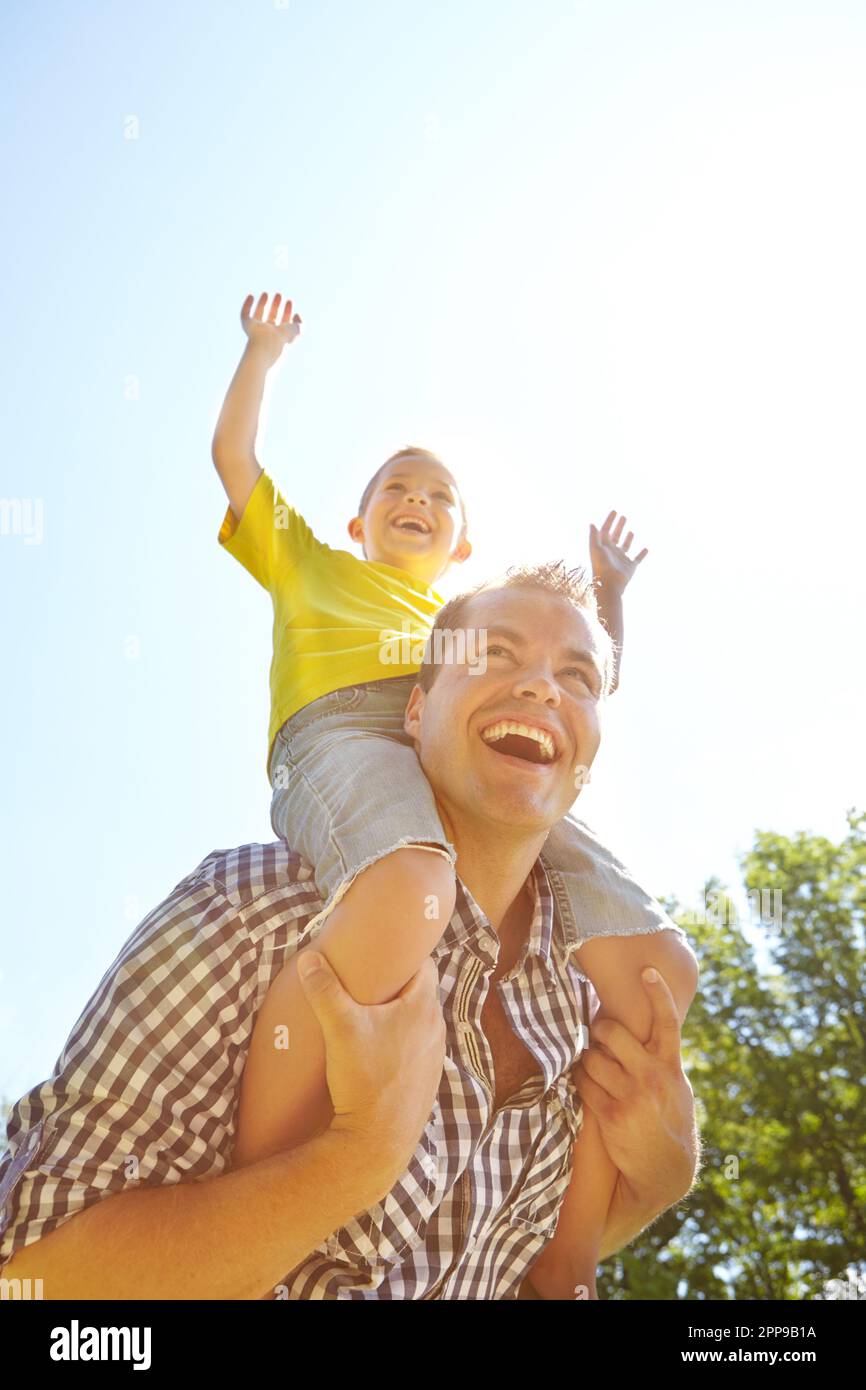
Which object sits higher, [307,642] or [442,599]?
[442,599]

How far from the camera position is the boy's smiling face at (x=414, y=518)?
181 inches

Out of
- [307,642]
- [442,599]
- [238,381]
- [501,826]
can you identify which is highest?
[238,381]

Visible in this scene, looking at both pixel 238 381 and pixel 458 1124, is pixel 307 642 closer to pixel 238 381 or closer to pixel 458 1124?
pixel 238 381

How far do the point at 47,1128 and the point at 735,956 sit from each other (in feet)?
56.6

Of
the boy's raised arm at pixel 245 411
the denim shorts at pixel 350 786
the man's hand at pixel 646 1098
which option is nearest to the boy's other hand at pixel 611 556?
the denim shorts at pixel 350 786

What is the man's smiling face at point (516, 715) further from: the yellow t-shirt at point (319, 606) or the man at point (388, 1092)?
the yellow t-shirt at point (319, 606)

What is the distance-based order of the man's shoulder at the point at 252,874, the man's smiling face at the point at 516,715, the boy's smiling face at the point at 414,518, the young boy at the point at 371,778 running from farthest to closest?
1. the boy's smiling face at the point at 414,518
2. the man's smiling face at the point at 516,715
3. the man's shoulder at the point at 252,874
4. the young boy at the point at 371,778

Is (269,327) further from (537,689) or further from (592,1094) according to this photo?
(592,1094)

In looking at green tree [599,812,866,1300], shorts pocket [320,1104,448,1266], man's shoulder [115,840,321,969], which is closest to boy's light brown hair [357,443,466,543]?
man's shoulder [115,840,321,969]

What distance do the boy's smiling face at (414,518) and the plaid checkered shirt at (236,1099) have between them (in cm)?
165

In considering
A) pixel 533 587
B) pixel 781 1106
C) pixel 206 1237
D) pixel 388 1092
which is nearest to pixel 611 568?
pixel 533 587
